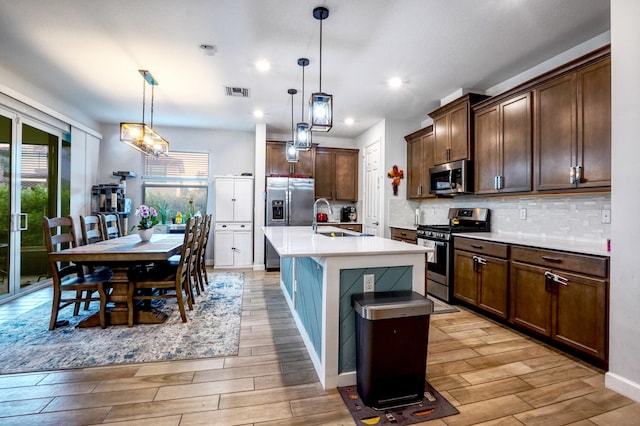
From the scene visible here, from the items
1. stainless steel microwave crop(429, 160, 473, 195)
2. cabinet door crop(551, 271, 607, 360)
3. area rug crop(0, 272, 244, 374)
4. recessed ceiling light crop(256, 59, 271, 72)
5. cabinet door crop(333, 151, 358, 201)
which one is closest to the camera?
cabinet door crop(551, 271, 607, 360)

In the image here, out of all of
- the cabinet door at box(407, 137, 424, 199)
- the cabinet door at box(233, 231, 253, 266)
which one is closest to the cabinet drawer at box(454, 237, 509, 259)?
the cabinet door at box(407, 137, 424, 199)

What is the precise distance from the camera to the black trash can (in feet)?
5.67

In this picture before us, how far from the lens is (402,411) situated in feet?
5.71

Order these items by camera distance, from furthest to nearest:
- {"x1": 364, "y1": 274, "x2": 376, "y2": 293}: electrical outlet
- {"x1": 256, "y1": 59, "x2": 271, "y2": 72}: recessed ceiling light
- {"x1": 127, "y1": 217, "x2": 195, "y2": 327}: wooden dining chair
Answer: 1. {"x1": 256, "y1": 59, "x2": 271, "y2": 72}: recessed ceiling light
2. {"x1": 127, "y1": 217, "x2": 195, "y2": 327}: wooden dining chair
3. {"x1": 364, "y1": 274, "x2": 376, "y2": 293}: electrical outlet

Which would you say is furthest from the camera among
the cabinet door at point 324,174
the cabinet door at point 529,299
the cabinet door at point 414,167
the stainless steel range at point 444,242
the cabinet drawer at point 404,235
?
the cabinet door at point 324,174

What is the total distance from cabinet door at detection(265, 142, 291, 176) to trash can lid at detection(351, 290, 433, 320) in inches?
172

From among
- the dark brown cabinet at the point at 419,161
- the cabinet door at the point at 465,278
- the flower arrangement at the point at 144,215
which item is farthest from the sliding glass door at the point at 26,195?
the dark brown cabinet at the point at 419,161

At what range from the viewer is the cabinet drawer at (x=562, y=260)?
7.16ft

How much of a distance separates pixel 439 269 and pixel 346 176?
3159mm

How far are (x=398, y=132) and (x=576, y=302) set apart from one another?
381 cm

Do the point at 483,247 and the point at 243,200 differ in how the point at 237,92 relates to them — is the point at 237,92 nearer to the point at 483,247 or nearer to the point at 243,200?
the point at 243,200

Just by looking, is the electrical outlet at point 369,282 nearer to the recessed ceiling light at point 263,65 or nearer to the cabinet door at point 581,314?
the cabinet door at point 581,314

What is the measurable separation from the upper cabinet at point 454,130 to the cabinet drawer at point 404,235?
1097mm

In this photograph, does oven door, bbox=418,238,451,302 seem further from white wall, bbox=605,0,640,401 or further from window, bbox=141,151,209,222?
window, bbox=141,151,209,222
